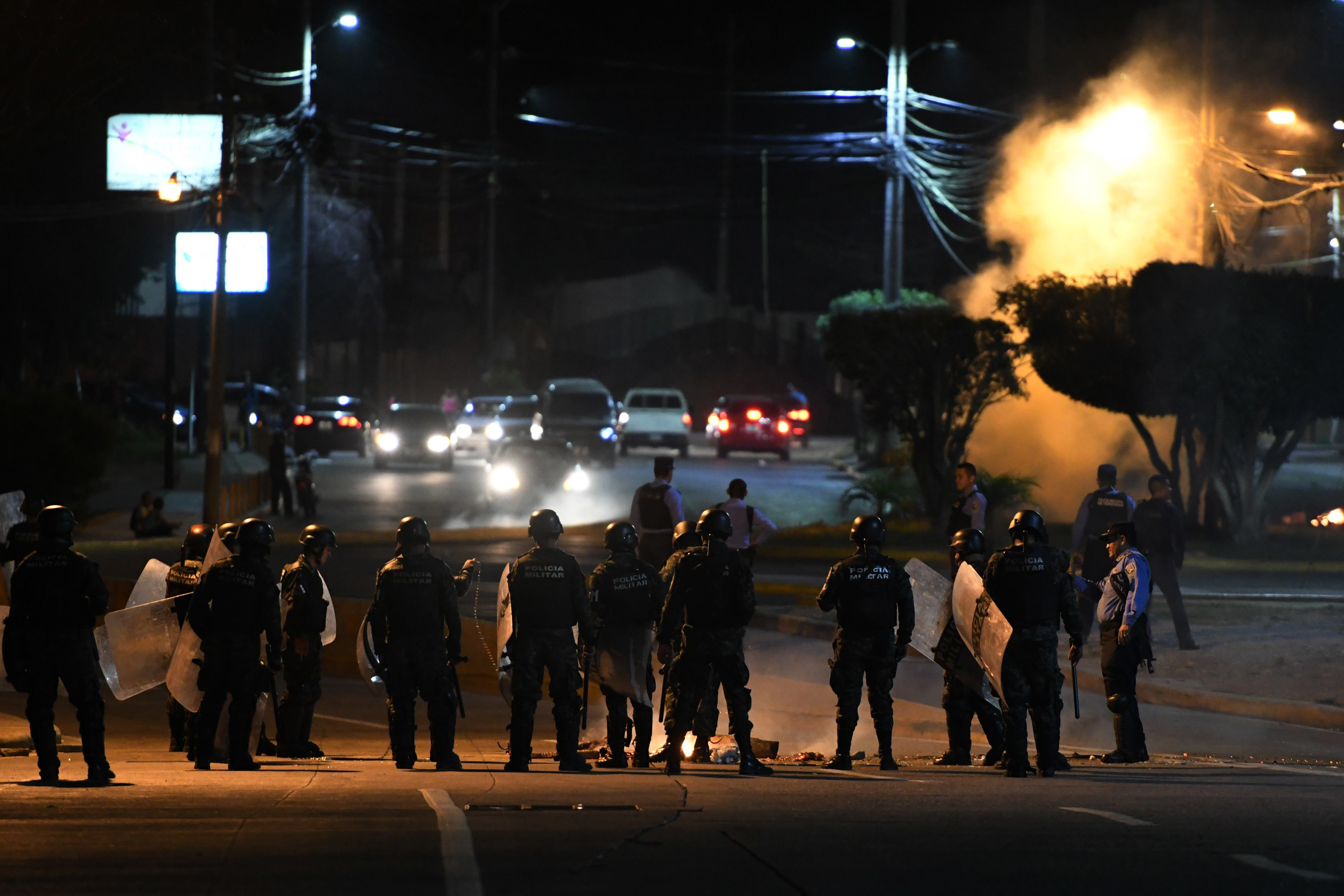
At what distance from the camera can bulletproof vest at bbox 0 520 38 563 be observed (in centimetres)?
1008

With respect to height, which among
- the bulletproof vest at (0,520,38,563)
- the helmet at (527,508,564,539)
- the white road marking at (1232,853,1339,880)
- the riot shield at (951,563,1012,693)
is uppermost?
the helmet at (527,508,564,539)

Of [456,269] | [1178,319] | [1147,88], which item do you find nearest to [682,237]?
[456,269]

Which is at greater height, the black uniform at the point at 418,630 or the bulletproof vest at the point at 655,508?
the bulletproof vest at the point at 655,508

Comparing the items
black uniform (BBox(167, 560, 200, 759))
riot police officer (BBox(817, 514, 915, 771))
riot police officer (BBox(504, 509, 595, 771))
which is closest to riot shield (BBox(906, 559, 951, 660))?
riot police officer (BBox(817, 514, 915, 771))

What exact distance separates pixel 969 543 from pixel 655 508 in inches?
126

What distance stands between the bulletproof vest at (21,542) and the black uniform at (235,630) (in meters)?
2.12

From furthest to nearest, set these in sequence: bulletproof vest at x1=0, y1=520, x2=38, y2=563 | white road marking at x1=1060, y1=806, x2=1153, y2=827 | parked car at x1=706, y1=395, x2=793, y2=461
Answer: parked car at x1=706, y1=395, x2=793, y2=461, bulletproof vest at x1=0, y1=520, x2=38, y2=563, white road marking at x1=1060, y1=806, x2=1153, y2=827

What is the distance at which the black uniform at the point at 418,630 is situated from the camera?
866cm

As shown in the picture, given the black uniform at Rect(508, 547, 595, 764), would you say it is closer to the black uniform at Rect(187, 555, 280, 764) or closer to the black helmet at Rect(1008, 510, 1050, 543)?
the black uniform at Rect(187, 555, 280, 764)

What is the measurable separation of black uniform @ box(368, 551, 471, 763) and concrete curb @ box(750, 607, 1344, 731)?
19.6 feet

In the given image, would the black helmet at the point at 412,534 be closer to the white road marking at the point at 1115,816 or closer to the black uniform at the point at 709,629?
the black uniform at the point at 709,629

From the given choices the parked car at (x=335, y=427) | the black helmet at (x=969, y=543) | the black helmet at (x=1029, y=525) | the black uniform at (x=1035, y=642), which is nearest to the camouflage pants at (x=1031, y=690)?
the black uniform at (x=1035, y=642)

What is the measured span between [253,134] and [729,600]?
1219 inches

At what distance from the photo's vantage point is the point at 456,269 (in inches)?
2472
